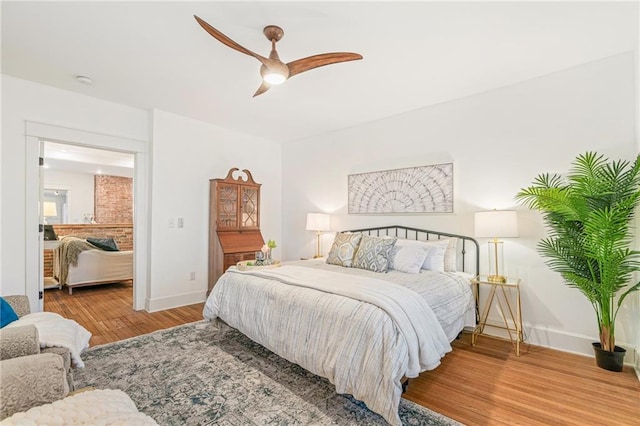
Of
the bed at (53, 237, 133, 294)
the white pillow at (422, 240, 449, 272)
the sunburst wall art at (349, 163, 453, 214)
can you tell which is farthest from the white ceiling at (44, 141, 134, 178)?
the white pillow at (422, 240, 449, 272)

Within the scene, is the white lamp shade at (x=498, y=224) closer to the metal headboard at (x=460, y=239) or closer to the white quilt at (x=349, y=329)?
the metal headboard at (x=460, y=239)

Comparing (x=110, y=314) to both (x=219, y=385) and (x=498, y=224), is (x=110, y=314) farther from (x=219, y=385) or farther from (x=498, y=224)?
(x=498, y=224)

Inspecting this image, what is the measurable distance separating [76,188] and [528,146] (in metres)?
9.49

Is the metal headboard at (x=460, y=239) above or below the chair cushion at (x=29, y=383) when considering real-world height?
above

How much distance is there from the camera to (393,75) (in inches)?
117

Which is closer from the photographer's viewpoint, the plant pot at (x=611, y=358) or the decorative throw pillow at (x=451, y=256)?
the plant pot at (x=611, y=358)

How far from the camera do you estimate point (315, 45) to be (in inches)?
97.7

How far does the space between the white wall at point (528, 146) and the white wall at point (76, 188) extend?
25.2ft

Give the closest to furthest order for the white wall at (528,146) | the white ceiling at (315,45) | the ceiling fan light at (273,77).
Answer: the white ceiling at (315,45) → the ceiling fan light at (273,77) → the white wall at (528,146)

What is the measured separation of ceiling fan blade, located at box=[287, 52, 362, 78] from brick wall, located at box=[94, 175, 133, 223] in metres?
7.88

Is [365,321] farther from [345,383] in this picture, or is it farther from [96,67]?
[96,67]

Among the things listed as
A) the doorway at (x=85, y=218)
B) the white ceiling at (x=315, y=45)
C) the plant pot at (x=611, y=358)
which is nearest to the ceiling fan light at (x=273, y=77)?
the white ceiling at (x=315, y=45)

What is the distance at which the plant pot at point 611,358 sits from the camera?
7.86 ft

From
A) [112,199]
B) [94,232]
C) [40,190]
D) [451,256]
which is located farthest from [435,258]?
[112,199]
